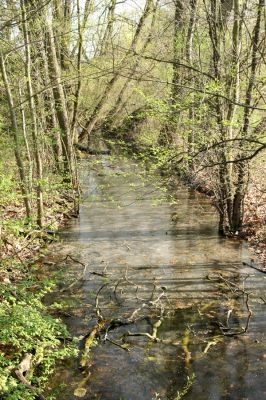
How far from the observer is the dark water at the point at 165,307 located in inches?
237

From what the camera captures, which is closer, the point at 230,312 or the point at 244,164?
the point at 230,312

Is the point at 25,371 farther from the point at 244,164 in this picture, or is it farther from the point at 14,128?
the point at 244,164

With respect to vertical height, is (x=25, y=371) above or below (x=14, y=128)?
below

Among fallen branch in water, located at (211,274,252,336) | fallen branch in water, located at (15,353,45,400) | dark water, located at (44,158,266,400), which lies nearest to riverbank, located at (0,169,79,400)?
fallen branch in water, located at (15,353,45,400)

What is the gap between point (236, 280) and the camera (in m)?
9.36

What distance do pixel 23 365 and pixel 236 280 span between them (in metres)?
5.33

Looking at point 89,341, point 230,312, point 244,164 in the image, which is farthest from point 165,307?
point 244,164

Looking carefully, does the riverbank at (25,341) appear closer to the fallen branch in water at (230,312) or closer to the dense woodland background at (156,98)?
the dense woodland background at (156,98)

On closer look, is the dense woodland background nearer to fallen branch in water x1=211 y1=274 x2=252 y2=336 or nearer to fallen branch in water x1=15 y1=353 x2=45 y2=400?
fallen branch in water x1=211 y1=274 x2=252 y2=336

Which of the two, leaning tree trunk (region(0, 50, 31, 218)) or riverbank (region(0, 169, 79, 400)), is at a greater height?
leaning tree trunk (region(0, 50, 31, 218))

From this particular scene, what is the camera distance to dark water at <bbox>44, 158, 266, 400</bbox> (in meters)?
6.03

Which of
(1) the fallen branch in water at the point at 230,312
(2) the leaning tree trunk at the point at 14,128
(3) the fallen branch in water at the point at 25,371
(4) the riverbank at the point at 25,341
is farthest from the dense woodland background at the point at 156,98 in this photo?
(3) the fallen branch in water at the point at 25,371

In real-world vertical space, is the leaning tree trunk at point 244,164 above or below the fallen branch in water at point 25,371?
above

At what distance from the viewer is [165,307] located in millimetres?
8219
